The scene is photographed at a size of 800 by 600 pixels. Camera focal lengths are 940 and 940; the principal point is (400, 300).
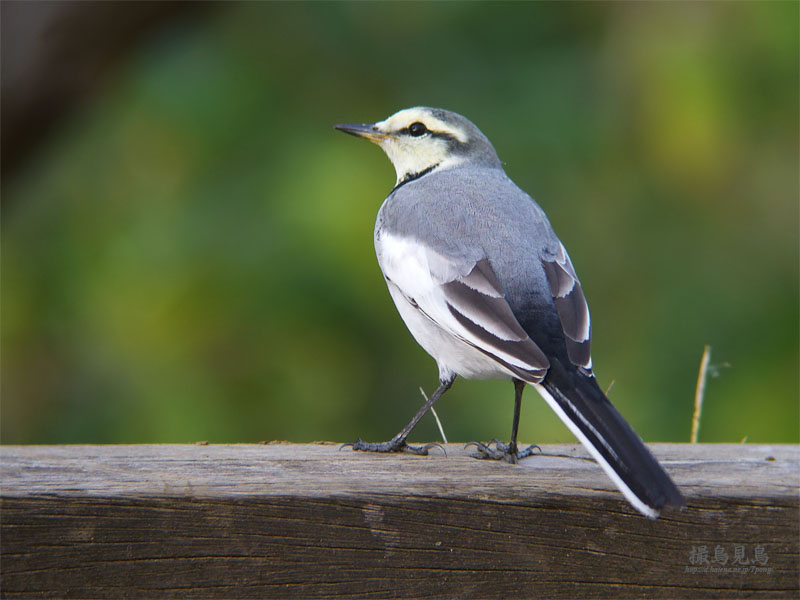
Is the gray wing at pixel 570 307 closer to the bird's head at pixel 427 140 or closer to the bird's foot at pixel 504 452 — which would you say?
the bird's foot at pixel 504 452

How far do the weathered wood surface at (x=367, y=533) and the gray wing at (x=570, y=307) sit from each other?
0.43m

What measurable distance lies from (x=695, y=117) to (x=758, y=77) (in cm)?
44

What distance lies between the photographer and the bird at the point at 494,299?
2.59 metres

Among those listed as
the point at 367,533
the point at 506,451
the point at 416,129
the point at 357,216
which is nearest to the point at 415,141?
the point at 416,129

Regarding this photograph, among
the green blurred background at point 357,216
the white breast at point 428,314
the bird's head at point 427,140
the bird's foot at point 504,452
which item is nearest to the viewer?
the bird's foot at point 504,452

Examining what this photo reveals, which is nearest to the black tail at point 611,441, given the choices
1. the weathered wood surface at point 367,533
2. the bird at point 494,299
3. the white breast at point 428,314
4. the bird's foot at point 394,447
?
the bird at point 494,299

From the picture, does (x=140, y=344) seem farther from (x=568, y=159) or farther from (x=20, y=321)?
(x=568, y=159)

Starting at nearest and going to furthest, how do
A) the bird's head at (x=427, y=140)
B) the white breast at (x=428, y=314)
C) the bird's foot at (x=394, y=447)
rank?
1. the bird's foot at (x=394, y=447)
2. the white breast at (x=428, y=314)
3. the bird's head at (x=427, y=140)

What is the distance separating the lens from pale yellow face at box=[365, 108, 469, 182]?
4.25 metres

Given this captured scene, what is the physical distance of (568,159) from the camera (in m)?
5.29

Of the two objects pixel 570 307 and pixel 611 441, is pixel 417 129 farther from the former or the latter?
pixel 611 441

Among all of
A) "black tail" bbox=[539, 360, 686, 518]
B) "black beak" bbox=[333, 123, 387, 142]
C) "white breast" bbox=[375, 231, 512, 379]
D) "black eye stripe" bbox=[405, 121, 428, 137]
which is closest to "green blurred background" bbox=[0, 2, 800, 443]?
"black beak" bbox=[333, 123, 387, 142]

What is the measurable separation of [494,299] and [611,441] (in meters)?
0.88

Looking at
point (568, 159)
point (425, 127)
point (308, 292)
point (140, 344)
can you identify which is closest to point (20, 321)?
point (140, 344)
